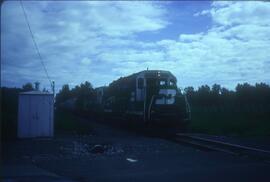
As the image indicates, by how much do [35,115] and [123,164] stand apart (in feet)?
34.6

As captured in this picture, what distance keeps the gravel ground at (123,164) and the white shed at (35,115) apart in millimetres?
3176

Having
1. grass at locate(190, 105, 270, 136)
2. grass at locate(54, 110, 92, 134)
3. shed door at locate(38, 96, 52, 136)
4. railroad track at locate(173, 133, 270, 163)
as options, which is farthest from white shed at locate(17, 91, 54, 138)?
grass at locate(190, 105, 270, 136)

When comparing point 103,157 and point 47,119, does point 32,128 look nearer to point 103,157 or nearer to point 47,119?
point 47,119

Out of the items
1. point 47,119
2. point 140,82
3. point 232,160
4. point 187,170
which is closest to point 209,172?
point 187,170

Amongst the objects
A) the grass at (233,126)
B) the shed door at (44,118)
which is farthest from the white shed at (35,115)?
the grass at (233,126)

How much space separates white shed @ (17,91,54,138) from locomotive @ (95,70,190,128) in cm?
616

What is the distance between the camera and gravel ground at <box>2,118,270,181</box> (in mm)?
10844

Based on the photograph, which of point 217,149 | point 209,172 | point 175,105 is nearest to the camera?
point 209,172

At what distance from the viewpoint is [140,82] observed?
28.4m

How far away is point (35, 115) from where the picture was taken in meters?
22.6

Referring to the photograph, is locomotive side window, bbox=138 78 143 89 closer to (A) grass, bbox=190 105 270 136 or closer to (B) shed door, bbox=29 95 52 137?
(A) grass, bbox=190 105 270 136

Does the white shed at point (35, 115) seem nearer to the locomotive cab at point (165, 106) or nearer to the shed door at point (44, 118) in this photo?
the shed door at point (44, 118)

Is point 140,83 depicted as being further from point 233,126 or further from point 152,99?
point 233,126

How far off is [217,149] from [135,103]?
41.4 feet
